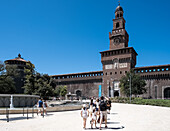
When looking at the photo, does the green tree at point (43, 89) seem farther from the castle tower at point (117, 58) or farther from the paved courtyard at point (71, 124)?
the paved courtyard at point (71, 124)

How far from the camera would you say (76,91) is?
56.6m

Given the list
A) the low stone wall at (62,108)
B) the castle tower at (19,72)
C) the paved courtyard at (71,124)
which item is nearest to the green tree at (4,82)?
the castle tower at (19,72)

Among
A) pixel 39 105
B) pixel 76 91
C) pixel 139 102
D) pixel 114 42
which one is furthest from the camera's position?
pixel 76 91

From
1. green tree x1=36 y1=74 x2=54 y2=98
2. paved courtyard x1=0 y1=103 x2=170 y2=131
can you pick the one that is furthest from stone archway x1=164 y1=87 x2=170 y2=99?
paved courtyard x1=0 y1=103 x2=170 y2=131

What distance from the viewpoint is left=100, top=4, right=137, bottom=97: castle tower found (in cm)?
4822

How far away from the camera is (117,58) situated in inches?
1959

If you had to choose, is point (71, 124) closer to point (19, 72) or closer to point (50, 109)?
point (50, 109)

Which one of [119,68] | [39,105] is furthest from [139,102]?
[39,105]

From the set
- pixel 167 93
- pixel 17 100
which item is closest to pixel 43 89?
pixel 17 100

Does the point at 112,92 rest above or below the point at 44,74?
below

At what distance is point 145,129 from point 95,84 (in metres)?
43.9

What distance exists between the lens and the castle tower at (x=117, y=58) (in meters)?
48.2

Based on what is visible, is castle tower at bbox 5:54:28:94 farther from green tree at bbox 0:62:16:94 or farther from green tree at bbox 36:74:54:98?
green tree at bbox 36:74:54:98

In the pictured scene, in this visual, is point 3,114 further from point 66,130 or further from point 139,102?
point 139,102
